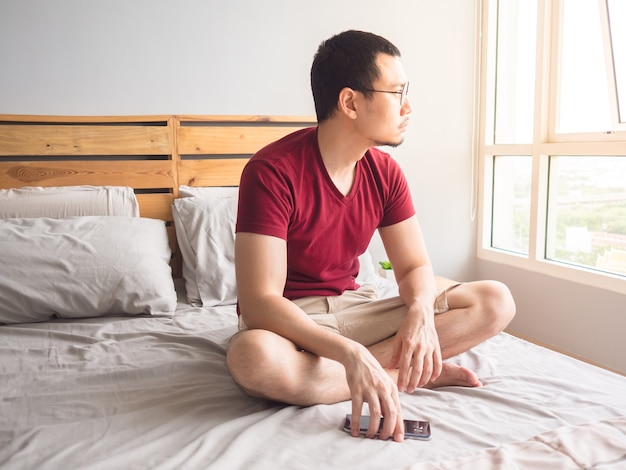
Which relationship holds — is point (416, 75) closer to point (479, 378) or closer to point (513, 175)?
point (513, 175)

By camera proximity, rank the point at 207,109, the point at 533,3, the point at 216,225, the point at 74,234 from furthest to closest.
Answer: the point at 533,3 → the point at 207,109 → the point at 216,225 → the point at 74,234

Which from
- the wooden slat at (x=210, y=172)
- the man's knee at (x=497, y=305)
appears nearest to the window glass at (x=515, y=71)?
the wooden slat at (x=210, y=172)

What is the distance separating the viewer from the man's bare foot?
153cm

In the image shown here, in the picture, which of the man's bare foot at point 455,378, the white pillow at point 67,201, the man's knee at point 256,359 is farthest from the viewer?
the white pillow at point 67,201

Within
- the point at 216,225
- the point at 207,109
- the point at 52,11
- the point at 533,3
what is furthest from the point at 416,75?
the point at 52,11

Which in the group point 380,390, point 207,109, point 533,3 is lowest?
point 380,390

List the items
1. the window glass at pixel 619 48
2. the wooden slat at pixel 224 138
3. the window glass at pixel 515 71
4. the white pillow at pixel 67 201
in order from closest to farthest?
1. the white pillow at pixel 67 201
2. the window glass at pixel 619 48
3. the wooden slat at pixel 224 138
4. the window glass at pixel 515 71

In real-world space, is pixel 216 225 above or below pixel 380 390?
above

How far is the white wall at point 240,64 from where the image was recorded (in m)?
2.53

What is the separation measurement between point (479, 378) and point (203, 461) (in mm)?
775

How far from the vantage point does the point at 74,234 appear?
214 centimetres

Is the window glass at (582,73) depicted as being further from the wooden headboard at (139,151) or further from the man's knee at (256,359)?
the man's knee at (256,359)

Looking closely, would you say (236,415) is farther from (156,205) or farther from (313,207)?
(156,205)

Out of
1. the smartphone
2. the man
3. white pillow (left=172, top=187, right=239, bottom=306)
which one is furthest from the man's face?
white pillow (left=172, top=187, right=239, bottom=306)
